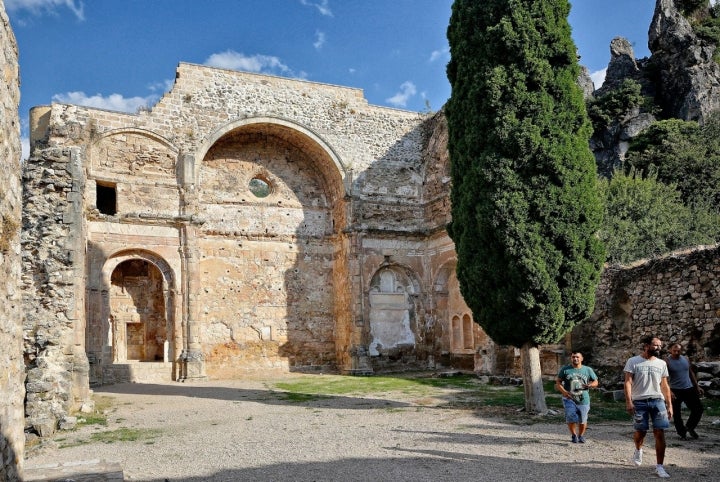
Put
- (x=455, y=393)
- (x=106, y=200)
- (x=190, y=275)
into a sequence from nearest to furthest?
(x=455, y=393)
(x=190, y=275)
(x=106, y=200)

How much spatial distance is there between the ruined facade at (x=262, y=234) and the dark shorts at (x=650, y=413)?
1106 cm

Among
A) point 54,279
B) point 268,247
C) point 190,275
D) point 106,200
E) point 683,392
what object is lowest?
point 683,392

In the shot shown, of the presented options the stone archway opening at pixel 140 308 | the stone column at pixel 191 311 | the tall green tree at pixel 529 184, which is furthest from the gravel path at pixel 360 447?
the stone archway opening at pixel 140 308

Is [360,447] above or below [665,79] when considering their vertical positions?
below

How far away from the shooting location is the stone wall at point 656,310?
39.4 ft

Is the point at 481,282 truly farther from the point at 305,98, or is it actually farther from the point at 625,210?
the point at 625,210

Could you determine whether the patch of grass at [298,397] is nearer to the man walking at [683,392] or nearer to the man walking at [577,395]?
the man walking at [577,395]

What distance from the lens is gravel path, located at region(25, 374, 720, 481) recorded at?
6652mm

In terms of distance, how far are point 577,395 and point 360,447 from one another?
115 inches

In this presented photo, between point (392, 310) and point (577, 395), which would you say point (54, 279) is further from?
point (392, 310)

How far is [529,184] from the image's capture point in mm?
10852

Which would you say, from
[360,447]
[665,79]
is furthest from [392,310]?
[665,79]

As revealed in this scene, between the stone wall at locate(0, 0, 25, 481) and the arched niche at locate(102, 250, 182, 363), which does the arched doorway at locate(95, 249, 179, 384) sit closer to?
the arched niche at locate(102, 250, 182, 363)

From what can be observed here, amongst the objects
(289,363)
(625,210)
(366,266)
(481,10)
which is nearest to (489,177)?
(481,10)
